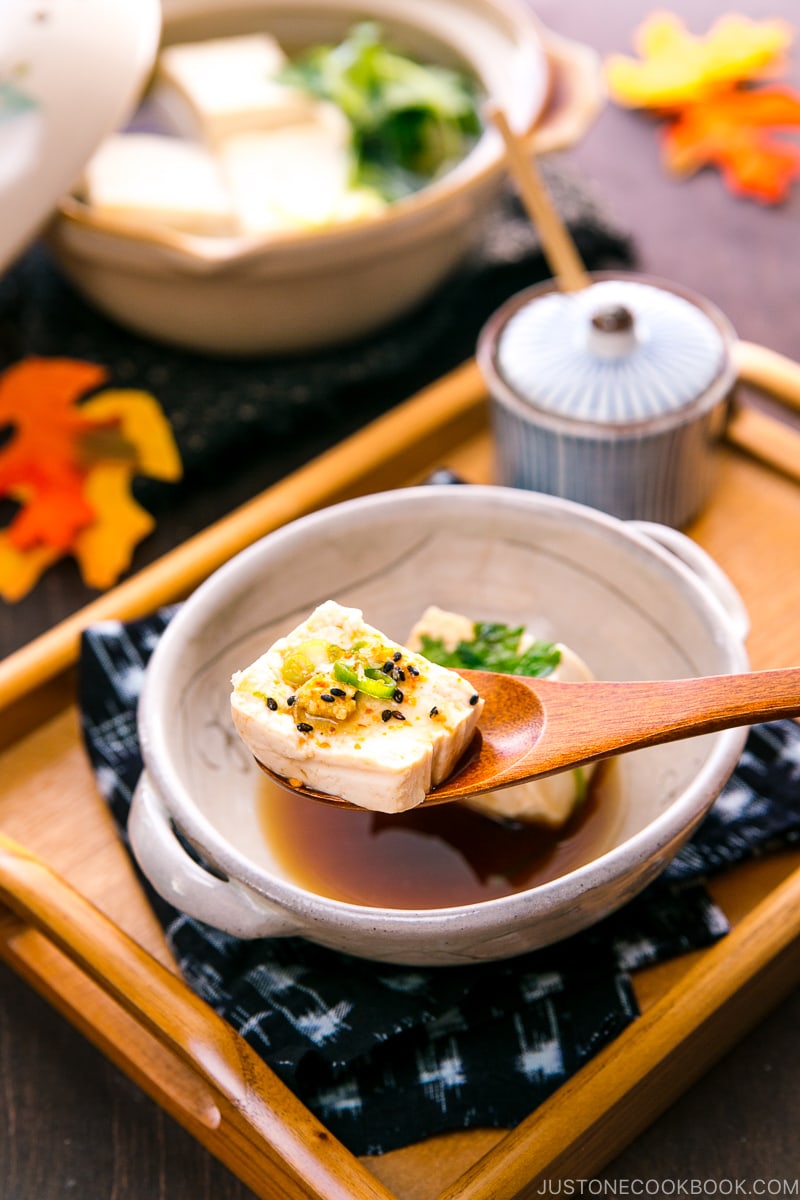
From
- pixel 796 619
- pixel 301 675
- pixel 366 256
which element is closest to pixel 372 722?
pixel 301 675

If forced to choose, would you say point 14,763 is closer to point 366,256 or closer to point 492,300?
point 366,256

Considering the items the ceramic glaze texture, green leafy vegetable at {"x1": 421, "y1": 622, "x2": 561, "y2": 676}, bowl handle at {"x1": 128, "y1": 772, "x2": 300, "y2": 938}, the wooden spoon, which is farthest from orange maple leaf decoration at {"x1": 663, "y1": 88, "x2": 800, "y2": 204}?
bowl handle at {"x1": 128, "y1": 772, "x2": 300, "y2": 938}

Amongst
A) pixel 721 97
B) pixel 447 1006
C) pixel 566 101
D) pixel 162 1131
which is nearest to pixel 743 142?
pixel 721 97

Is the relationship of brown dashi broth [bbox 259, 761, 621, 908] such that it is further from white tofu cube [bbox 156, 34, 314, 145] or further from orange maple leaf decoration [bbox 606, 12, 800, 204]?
orange maple leaf decoration [bbox 606, 12, 800, 204]

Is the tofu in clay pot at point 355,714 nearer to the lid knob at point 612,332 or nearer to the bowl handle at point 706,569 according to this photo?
the bowl handle at point 706,569

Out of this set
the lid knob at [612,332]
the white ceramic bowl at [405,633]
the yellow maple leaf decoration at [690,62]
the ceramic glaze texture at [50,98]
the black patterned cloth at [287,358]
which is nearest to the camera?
the white ceramic bowl at [405,633]

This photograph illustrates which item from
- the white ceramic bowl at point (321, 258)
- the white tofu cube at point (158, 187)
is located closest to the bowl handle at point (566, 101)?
the white ceramic bowl at point (321, 258)

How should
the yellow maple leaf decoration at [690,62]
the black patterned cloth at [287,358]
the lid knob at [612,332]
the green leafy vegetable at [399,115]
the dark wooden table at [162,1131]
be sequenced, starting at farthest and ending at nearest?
the yellow maple leaf decoration at [690,62] < the green leafy vegetable at [399,115] < the black patterned cloth at [287,358] < the lid knob at [612,332] < the dark wooden table at [162,1131]
